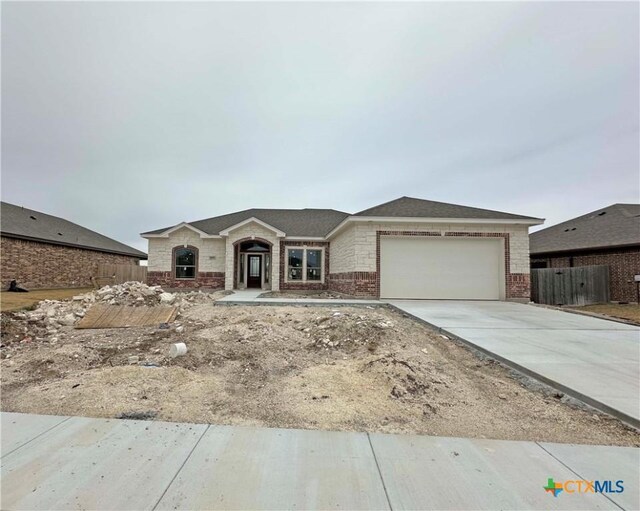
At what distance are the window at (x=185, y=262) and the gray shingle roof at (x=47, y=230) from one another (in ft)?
30.4

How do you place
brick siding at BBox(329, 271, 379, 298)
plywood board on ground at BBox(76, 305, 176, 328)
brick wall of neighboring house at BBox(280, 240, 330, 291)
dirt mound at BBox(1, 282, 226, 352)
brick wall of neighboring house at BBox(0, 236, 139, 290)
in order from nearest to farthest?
dirt mound at BBox(1, 282, 226, 352)
plywood board on ground at BBox(76, 305, 176, 328)
brick siding at BBox(329, 271, 379, 298)
brick wall of neighboring house at BBox(280, 240, 330, 291)
brick wall of neighboring house at BBox(0, 236, 139, 290)

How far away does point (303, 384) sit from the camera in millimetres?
4246

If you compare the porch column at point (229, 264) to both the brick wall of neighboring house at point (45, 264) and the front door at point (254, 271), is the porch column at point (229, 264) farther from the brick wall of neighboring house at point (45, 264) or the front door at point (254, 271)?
the brick wall of neighboring house at point (45, 264)

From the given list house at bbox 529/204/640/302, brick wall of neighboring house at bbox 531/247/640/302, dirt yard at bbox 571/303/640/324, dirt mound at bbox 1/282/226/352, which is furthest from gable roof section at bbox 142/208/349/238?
brick wall of neighboring house at bbox 531/247/640/302

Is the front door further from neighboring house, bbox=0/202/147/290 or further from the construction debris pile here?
neighboring house, bbox=0/202/147/290

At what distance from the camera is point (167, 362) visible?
5.20m

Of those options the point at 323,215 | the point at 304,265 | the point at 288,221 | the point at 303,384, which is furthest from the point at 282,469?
the point at 323,215

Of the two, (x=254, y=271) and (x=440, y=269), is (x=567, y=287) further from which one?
(x=254, y=271)

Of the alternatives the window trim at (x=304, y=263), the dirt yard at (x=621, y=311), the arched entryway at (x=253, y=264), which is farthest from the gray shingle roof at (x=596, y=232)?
the arched entryway at (x=253, y=264)

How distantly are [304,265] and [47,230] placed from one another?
18.5 m

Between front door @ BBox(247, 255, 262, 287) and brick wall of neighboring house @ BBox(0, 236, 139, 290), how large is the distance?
1300 centimetres

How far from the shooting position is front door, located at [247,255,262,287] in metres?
19.5

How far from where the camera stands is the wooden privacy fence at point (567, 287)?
48.4 feet

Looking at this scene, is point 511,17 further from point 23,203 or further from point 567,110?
point 23,203
